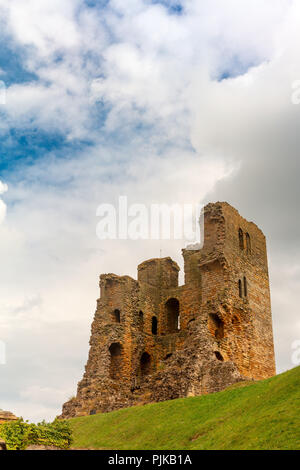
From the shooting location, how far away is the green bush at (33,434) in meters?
16.8

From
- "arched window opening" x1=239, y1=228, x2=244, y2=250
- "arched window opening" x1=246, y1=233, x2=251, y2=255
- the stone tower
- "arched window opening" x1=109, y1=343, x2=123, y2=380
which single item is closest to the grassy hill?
the stone tower

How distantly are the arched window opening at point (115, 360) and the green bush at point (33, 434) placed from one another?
595 inches

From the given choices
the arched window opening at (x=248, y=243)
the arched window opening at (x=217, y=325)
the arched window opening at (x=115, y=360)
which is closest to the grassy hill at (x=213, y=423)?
the arched window opening at (x=115, y=360)

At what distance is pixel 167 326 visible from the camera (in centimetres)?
3781

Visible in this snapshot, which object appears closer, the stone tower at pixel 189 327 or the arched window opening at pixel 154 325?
the stone tower at pixel 189 327

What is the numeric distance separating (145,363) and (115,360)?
276 cm

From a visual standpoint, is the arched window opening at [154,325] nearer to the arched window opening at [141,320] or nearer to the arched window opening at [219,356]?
the arched window opening at [141,320]

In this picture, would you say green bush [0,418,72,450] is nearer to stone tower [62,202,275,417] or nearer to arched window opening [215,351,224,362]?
stone tower [62,202,275,417]

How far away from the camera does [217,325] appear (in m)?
31.6

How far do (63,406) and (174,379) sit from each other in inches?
303
